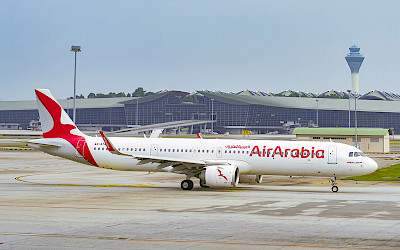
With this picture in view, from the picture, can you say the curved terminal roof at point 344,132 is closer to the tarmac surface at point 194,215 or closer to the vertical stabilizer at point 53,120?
the tarmac surface at point 194,215

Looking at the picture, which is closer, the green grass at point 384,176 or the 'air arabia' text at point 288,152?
the 'air arabia' text at point 288,152

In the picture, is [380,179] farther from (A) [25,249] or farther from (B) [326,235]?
(A) [25,249]

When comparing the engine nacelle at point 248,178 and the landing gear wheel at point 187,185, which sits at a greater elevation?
the engine nacelle at point 248,178

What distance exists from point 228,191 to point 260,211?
10085 millimetres

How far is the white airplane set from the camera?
37875mm

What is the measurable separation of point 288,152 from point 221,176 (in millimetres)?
4936

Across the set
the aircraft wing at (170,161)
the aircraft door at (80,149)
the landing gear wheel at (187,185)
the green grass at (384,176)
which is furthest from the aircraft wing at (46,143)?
the green grass at (384,176)

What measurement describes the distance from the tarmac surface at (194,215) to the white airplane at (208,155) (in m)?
1.28

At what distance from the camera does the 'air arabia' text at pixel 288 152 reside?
38.5 metres

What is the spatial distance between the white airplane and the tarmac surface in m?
1.28

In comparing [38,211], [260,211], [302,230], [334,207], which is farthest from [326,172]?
[38,211]

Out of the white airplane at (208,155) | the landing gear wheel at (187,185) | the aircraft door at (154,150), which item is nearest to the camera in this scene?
the white airplane at (208,155)

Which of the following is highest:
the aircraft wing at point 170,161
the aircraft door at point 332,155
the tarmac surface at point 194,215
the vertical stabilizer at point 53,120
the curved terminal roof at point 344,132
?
the curved terminal roof at point 344,132

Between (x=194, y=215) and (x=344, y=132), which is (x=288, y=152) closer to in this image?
(x=194, y=215)
